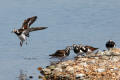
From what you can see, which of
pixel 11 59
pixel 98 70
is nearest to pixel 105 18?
pixel 11 59

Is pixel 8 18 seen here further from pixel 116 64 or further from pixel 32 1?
pixel 116 64

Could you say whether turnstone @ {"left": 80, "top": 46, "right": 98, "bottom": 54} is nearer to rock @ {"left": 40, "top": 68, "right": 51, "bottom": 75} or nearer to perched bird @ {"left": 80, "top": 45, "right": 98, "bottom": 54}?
perched bird @ {"left": 80, "top": 45, "right": 98, "bottom": 54}

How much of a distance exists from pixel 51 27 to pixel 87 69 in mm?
8168

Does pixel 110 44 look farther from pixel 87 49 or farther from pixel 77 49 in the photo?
pixel 77 49

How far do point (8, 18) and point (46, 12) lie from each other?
2.59m

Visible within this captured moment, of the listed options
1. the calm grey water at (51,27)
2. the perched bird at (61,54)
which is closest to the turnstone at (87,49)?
the perched bird at (61,54)

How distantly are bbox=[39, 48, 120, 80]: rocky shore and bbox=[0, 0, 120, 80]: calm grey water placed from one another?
25.4 inches

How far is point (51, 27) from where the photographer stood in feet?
89.5

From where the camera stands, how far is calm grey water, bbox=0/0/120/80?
869 inches

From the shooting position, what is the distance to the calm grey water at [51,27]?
22062mm

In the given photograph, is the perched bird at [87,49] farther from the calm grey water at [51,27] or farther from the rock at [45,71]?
the rock at [45,71]

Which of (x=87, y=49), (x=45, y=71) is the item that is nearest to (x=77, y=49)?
(x=87, y=49)

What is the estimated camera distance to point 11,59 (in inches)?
866

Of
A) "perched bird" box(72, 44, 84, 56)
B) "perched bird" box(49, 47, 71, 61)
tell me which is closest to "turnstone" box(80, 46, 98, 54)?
"perched bird" box(72, 44, 84, 56)
